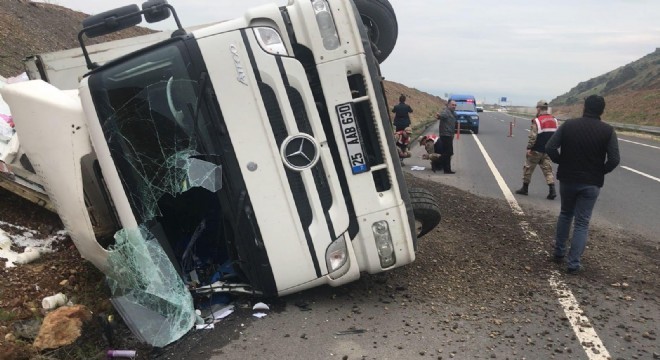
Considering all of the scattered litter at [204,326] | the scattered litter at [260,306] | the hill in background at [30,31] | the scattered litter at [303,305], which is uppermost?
the hill in background at [30,31]

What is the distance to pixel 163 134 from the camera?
349cm

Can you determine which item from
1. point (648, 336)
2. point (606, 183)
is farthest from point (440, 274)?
point (606, 183)

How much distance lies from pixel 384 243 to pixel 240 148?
4.01 feet

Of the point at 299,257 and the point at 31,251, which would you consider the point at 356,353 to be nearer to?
the point at 299,257

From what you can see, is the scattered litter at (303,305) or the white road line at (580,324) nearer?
the white road line at (580,324)

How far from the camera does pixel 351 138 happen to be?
359cm

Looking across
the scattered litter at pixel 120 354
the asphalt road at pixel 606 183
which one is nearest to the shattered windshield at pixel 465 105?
the asphalt road at pixel 606 183

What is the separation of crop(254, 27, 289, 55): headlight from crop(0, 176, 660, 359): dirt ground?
6.14 feet

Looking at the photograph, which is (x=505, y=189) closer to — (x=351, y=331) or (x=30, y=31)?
(x=351, y=331)

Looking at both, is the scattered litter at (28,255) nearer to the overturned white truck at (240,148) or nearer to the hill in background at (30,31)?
the overturned white truck at (240,148)

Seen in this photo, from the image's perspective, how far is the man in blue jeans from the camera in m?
4.78

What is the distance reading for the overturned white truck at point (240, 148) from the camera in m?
3.38

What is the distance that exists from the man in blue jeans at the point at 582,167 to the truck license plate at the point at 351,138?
2.40m

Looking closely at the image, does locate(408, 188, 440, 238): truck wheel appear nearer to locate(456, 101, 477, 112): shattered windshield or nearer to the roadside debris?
the roadside debris
